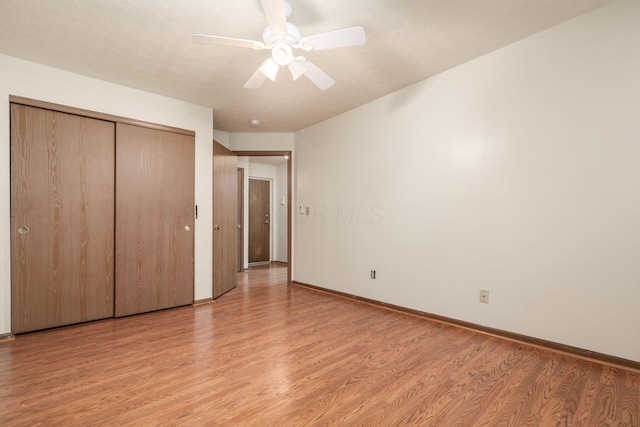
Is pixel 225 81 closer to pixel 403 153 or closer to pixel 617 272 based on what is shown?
pixel 403 153

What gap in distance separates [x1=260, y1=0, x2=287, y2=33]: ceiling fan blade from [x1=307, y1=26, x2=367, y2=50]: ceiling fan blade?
189 millimetres

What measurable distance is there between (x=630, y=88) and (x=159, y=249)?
4.32m

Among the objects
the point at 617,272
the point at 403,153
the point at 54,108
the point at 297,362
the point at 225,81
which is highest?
the point at 225,81

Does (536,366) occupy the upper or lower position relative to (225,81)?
lower

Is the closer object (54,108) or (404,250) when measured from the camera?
(54,108)

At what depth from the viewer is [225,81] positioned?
2943 millimetres

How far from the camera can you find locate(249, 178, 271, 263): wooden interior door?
21.3 ft

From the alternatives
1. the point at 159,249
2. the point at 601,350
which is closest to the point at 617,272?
the point at 601,350

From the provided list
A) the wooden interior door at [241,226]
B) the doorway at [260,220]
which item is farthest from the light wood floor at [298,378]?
the doorway at [260,220]

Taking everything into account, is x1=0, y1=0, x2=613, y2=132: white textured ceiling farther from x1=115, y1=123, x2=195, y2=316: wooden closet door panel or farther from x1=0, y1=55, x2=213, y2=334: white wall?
x1=115, y1=123, x2=195, y2=316: wooden closet door panel

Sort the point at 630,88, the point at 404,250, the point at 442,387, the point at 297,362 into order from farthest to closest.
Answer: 1. the point at 404,250
2. the point at 297,362
3. the point at 630,88
4. the point at 442,387

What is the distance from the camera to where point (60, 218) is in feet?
8.94

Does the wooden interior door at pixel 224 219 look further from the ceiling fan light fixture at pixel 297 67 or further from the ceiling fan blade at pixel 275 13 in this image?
the ceiling fan blade at pixel 275 13

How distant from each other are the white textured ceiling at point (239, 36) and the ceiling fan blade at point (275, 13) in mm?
246
